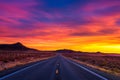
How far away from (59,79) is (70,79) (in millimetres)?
769

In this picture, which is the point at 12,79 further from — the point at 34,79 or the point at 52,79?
the point at 52,79

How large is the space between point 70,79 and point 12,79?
3401 mm

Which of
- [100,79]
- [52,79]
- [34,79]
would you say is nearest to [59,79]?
[52,79]

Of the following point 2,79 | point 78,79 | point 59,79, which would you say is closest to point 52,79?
point 59,79

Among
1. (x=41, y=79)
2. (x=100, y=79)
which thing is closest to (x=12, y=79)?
(x=41, y=79)

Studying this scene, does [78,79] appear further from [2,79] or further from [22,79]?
[2,79]

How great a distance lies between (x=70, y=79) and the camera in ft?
45.7

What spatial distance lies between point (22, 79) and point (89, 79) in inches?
158

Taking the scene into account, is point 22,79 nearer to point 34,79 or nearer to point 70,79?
point 34,79

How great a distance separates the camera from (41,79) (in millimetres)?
13531

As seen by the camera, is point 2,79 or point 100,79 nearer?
point 2,79

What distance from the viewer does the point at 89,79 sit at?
557 inches

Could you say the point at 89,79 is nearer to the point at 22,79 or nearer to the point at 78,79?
the point at 78,79

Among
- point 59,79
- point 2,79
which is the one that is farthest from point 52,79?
point 2,79
